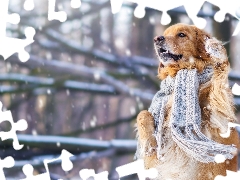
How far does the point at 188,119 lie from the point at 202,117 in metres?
0.04

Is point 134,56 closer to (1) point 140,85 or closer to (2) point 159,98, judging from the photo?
(1) point 140,85

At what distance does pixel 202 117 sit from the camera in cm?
103

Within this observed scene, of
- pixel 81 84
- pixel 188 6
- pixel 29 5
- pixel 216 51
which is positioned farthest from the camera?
pixel 81 84

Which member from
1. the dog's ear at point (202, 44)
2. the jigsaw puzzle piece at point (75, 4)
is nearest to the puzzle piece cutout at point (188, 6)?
the dog's ear at point (202, 44)

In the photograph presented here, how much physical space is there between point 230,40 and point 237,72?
0.36 feet

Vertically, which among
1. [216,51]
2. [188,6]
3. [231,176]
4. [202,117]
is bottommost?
[231,176]

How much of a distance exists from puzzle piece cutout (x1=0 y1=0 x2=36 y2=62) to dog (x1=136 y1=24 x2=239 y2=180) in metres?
0.42

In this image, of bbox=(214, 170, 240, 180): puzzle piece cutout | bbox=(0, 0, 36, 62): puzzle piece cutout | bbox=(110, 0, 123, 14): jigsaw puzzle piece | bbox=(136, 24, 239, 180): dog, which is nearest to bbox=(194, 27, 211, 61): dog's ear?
bbox=(136, 24, 239, 180): dog

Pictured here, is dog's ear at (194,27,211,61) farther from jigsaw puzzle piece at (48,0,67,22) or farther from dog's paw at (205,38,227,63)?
jigsaw puzzle piece at (48,0,67,22)

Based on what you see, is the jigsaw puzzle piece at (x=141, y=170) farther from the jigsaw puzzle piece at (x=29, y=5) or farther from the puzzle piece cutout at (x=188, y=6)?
the jigsaw puzzle piece at (x=29, y=5)

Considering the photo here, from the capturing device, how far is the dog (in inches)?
40.2

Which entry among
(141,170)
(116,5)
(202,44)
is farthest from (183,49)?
(116,5)

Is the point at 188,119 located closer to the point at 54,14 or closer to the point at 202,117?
the point at 202,117

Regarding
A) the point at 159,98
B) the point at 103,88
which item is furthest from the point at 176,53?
the point at 103,88
